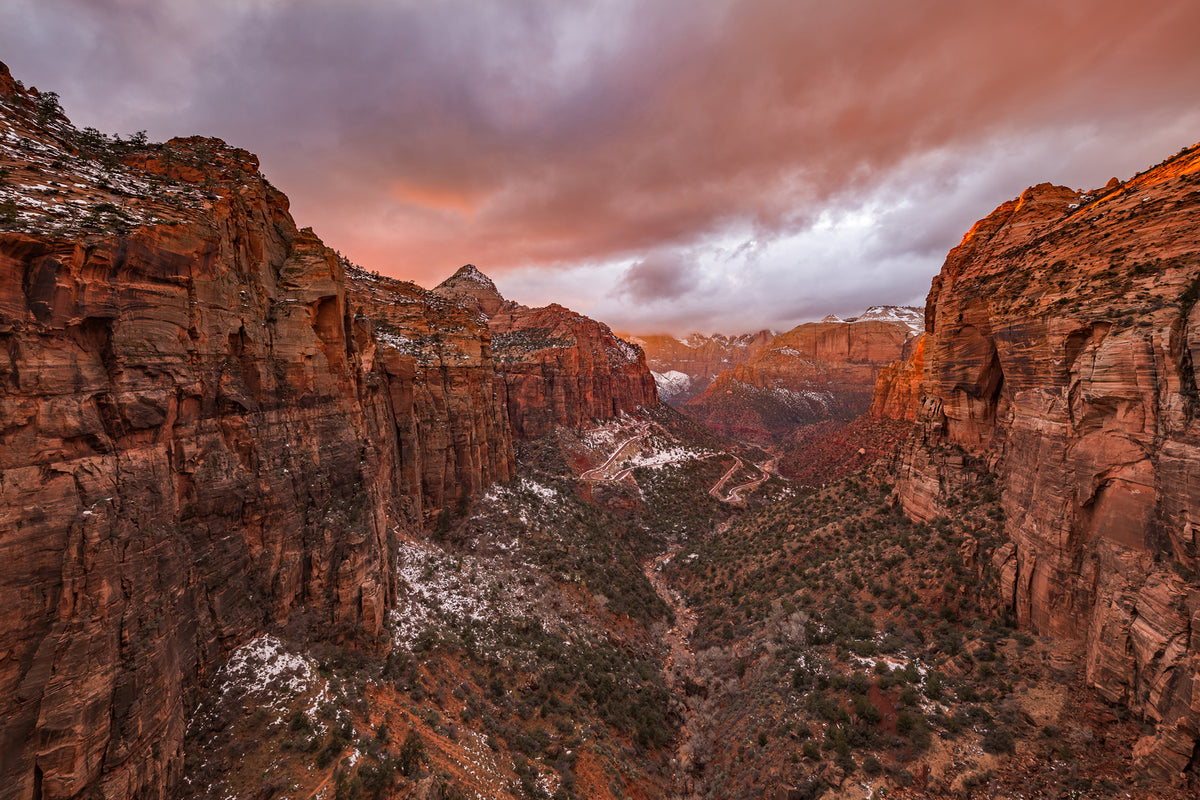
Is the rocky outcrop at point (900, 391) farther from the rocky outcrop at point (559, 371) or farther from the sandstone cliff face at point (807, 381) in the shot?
the sandstone cliff face at point (807, 381)

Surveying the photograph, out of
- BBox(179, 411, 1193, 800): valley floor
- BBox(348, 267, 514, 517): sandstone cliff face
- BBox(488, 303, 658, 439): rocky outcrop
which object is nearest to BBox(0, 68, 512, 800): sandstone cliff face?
BBox(179, 411, 1193, 800): valley floor

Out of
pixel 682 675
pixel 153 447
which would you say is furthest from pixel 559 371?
pixel 153 447

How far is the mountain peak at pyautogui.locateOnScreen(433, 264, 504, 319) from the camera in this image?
94.4 metres

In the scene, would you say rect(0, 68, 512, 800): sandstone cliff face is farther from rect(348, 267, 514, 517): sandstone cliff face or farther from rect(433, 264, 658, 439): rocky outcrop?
rect(433, 264, 658, 439): rocky outcrop

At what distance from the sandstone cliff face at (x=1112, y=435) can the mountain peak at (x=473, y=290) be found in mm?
89104

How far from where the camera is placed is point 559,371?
7150 cm

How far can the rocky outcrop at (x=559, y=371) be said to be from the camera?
217 feet

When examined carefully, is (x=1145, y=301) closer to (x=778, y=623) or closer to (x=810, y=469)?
(x=778, y=623)

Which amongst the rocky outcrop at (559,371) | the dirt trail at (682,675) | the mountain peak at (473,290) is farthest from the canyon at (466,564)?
the mountain peak at (473,290)

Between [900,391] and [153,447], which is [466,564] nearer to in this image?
[153,447]

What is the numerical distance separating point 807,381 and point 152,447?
194 metres

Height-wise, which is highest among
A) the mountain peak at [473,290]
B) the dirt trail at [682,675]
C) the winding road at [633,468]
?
the mountain peak at [473,290]

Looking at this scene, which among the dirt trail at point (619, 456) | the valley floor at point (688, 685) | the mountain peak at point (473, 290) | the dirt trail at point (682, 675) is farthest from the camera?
the mountain peak at point (473, 290)

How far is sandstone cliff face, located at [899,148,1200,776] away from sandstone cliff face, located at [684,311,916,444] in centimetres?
11896
